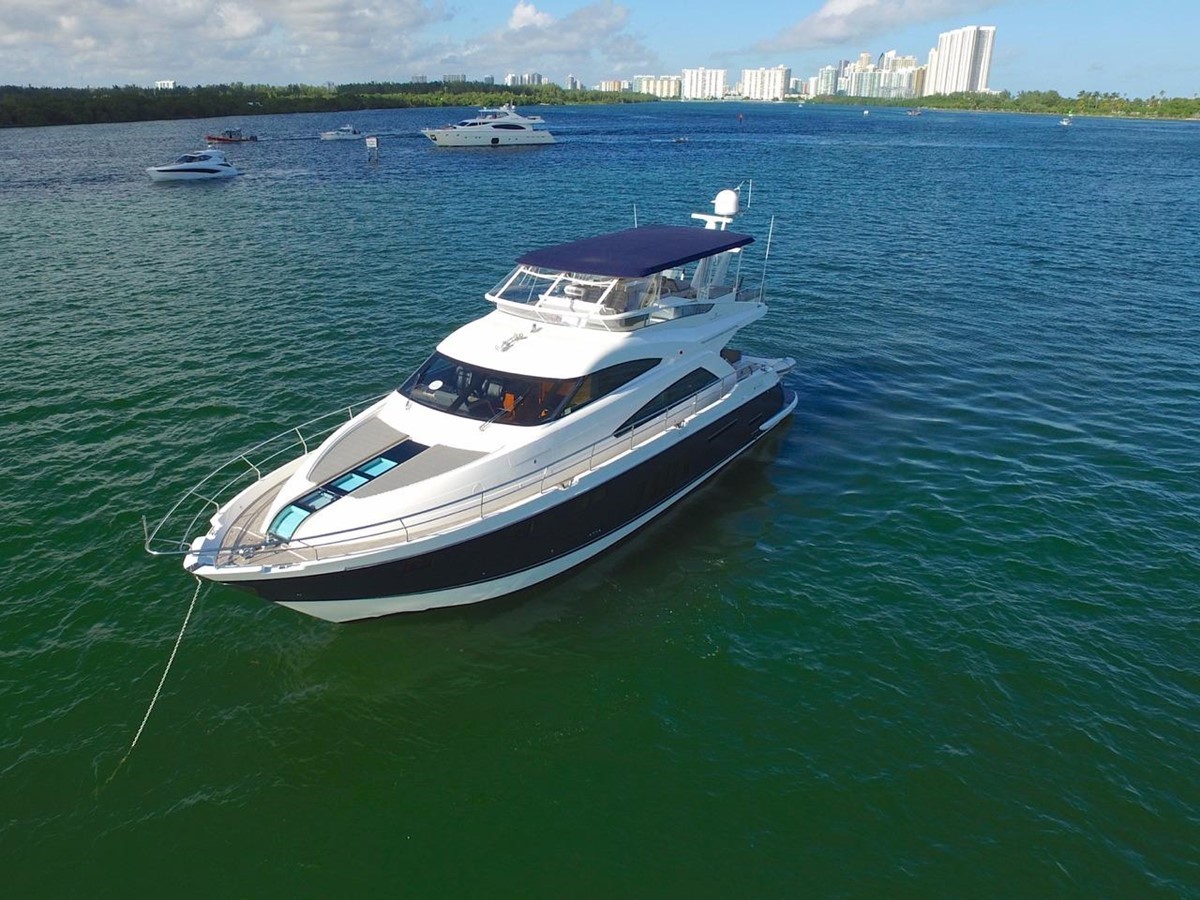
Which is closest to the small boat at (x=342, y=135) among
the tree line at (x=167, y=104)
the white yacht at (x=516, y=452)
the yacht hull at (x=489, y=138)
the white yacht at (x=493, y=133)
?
the white yacht at (x=493, y=133)

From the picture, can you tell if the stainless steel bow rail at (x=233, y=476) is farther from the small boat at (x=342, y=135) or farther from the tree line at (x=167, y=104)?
the tree line at (x=167, y=104)

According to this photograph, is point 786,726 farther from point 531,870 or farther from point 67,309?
point 67,309

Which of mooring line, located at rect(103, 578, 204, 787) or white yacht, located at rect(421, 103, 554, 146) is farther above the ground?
white yacht, located at rect(421, 103, 554, 146)

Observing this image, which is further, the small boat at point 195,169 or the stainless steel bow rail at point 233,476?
the small boat at point 195,169

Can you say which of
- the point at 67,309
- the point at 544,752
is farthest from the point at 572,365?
the point at 67,309

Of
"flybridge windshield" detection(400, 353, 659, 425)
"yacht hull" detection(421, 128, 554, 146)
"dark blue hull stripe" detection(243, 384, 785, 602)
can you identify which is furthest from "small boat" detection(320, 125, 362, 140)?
"dark blue hull stripe" detection(243, 384, 785, 602)

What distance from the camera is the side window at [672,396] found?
16.2 meters

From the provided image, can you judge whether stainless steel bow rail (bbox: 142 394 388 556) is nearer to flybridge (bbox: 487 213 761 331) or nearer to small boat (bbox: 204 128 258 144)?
flybridge (bbox: 487 213 761 331)

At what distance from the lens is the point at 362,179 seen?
66.7 metres

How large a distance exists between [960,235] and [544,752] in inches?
1697

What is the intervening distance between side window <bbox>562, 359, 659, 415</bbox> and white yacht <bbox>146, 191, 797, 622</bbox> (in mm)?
37

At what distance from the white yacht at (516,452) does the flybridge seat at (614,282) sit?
57mm

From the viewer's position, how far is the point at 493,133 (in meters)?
96.7

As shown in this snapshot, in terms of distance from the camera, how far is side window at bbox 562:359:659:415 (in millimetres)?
15234
